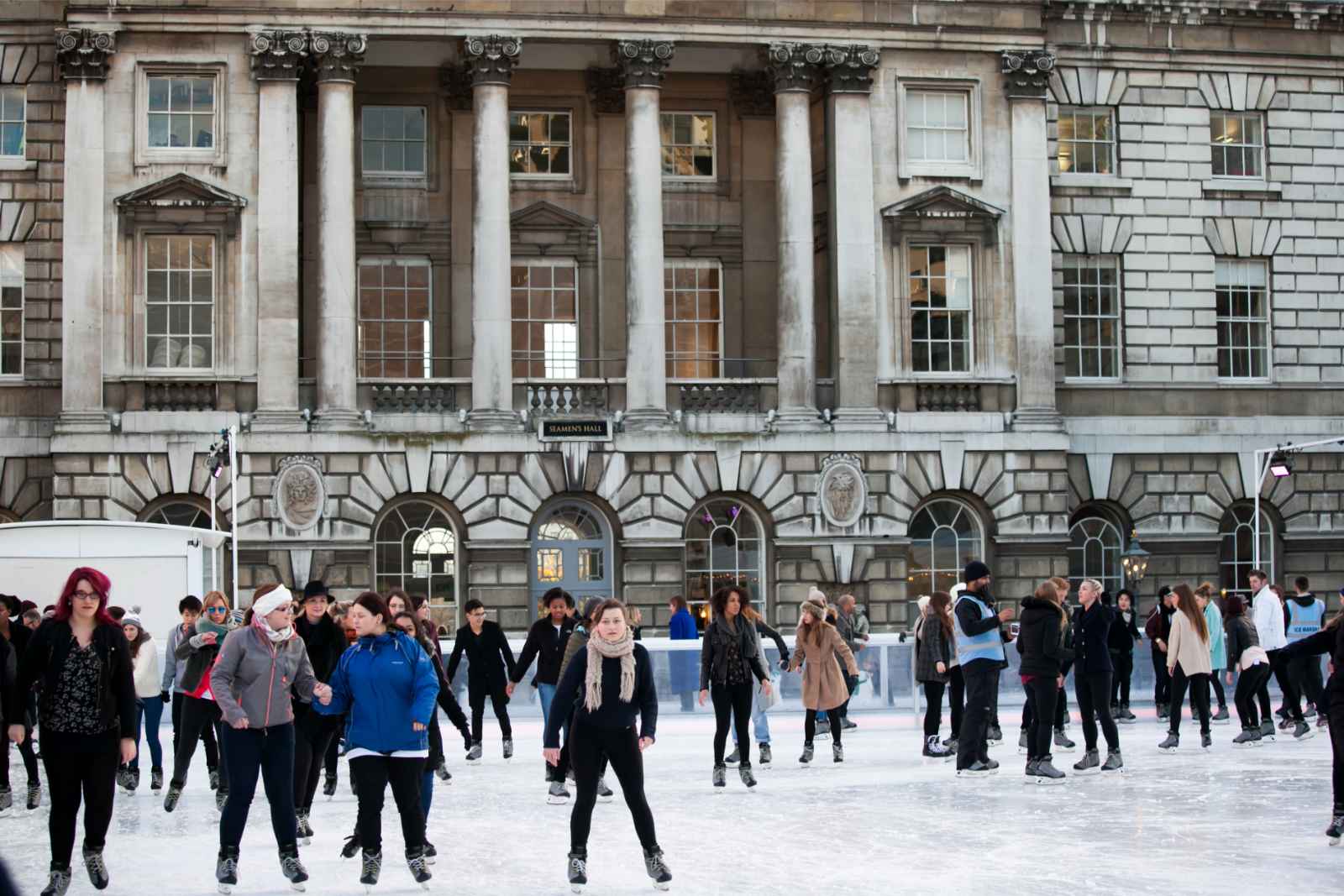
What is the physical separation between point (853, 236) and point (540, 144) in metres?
6.91

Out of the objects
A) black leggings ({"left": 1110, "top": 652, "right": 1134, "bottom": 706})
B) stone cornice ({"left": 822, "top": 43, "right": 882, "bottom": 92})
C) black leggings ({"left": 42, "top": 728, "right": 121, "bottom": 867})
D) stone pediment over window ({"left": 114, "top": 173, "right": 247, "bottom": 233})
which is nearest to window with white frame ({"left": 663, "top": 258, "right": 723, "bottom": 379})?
stone cornice ({"left": 822, "top": 43, "right": 882, "bottom": 92})

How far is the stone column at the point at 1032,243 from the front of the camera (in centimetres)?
4222

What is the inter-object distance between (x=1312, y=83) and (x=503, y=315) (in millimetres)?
18449

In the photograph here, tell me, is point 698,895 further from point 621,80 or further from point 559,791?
point 621,80

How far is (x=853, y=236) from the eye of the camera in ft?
137

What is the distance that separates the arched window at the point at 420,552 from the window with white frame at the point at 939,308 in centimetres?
999

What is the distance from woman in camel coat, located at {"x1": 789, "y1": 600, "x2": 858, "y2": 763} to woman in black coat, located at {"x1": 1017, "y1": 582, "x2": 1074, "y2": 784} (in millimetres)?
2605

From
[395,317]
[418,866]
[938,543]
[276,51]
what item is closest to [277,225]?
[276,51]

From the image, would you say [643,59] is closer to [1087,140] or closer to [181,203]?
[181,203]

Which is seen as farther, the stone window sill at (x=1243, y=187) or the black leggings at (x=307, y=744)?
the stone window sill at (x=1243, y=187)

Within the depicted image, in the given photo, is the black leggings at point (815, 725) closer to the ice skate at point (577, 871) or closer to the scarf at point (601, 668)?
the scarf at point (601, 668)

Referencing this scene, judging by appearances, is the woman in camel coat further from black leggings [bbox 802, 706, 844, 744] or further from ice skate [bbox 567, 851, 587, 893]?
ice skate [bbox 567, 851, 587, 893]

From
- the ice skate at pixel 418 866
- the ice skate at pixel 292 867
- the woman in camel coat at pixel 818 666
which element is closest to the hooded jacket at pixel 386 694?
the ice skate at pixel 418 866

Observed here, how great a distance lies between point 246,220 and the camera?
1585 inches
